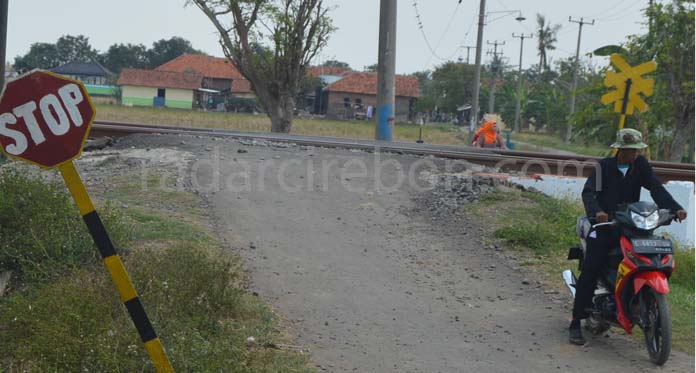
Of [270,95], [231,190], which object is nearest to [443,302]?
[231,190]

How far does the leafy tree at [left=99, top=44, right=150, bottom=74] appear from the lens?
94.0 meters

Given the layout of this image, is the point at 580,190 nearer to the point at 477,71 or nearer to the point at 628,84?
the point at 628,84

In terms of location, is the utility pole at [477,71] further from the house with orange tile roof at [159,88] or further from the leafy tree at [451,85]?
the leafy tree at [451,85]

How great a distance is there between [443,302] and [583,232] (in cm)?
156

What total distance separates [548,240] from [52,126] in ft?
22.7

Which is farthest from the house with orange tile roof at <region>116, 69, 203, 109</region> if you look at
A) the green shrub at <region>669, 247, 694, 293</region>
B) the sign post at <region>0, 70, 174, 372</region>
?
the sign post at <region>0, 70, 174, 372</region>

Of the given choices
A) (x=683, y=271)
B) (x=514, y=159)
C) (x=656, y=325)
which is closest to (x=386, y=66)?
(x=514, y=159)

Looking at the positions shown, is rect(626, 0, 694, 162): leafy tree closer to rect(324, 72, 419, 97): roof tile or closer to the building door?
rect(324, 72, 419, 97): roof tile

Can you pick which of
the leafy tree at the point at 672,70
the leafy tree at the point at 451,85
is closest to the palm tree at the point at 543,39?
the leafy tree at the point at 451,85

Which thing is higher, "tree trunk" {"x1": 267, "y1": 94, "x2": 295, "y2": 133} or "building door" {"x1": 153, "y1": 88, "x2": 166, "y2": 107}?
"tree trunk" {"x1": 267, "y1": 94, "x2": 295, "y2": 133}

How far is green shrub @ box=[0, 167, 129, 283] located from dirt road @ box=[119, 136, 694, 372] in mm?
1699

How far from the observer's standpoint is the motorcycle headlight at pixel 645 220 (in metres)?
6.27

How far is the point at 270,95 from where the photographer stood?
3269 centimetres

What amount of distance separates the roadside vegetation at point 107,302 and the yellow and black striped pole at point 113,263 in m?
0.35
